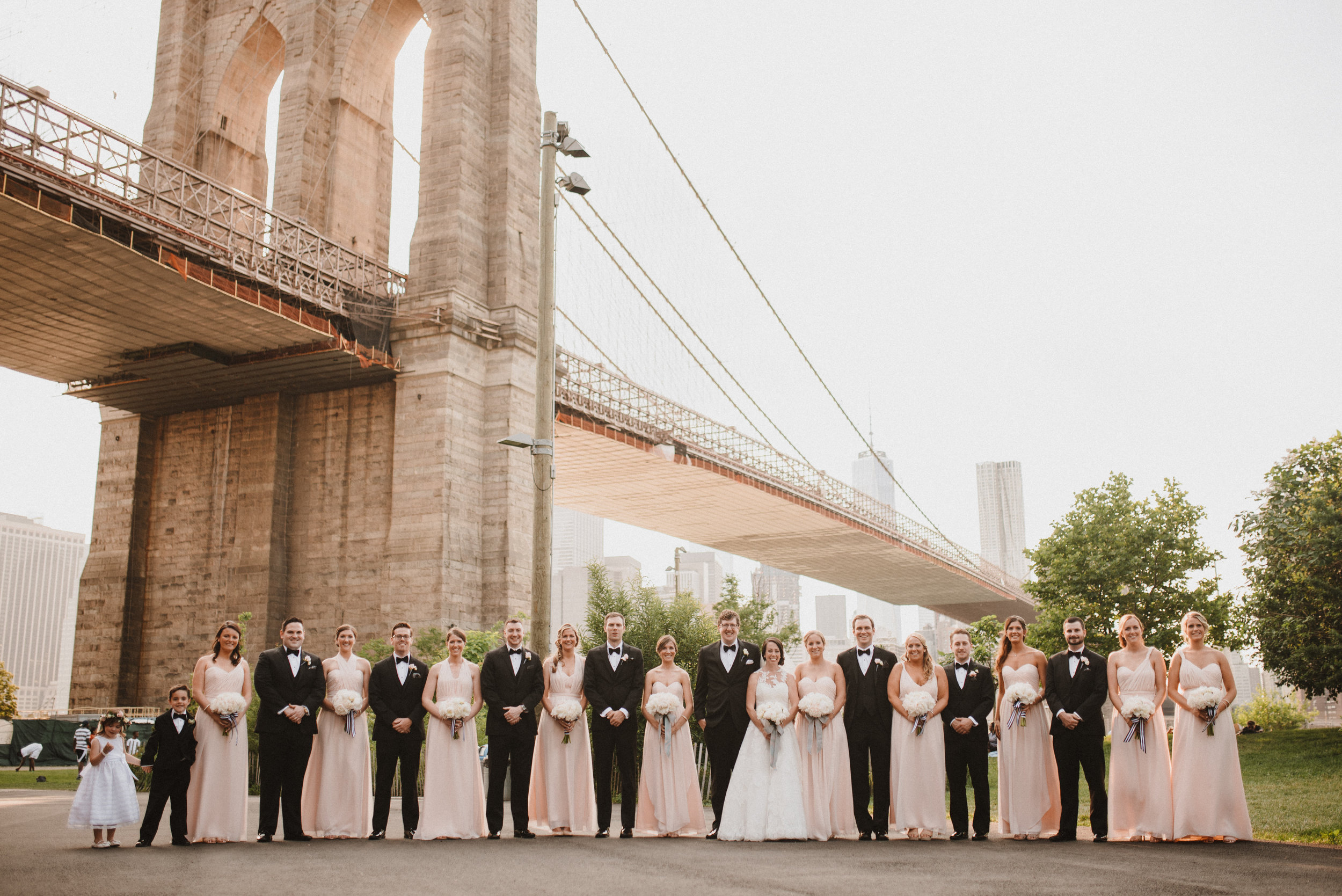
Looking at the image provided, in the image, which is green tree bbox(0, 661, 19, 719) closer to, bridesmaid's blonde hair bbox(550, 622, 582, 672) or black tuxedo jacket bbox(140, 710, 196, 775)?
black tuxedo jacket bbox(140, 710, 196, 775)

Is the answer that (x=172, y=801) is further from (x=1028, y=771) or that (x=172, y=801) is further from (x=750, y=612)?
(x=750, y=612)

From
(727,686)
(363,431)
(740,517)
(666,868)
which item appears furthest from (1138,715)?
(740,517)

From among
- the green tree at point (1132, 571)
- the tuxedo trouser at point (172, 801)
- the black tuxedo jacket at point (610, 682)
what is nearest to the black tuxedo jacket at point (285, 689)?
the tuxedo trouser at point (172, 801)

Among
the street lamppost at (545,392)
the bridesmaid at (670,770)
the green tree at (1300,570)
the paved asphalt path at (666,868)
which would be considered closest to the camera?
the paved asphalt path at (666,868)

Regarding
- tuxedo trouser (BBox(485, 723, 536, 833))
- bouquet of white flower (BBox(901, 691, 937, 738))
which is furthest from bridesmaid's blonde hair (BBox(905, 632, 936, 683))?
tuxedo trouser (BBox(485, 723, 536, 833))

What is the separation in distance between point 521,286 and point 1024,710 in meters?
19.3

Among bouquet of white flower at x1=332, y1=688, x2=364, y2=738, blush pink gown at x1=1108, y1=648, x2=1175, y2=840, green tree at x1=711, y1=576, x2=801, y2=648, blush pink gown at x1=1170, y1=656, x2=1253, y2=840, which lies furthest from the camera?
green tree at x1=711, y1=576, x2=801, y2=648

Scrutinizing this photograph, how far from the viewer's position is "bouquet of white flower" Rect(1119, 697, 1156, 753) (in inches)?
305

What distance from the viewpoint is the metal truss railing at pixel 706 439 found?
33312 mm

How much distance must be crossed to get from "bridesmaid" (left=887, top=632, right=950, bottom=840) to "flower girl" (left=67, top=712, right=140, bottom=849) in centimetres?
574

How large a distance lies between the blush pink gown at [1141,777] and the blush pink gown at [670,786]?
10.3 feet

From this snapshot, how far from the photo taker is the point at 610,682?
28.2 ft

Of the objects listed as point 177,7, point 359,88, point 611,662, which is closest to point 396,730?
point 611,662

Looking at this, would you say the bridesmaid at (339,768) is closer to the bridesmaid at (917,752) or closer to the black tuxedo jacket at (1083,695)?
the bridesmaid at (917,752)
